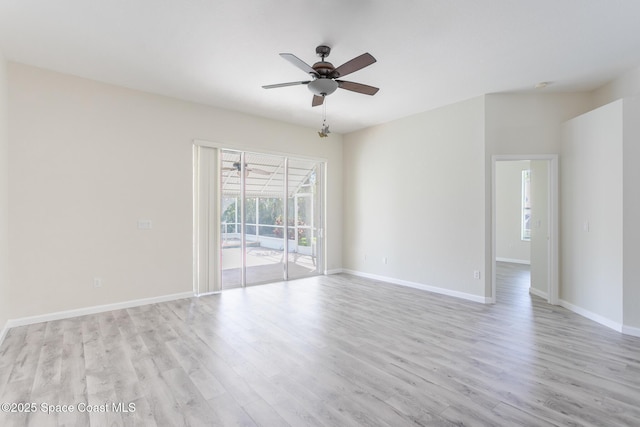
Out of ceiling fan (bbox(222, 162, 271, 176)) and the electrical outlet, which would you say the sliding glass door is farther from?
the electrical outlet

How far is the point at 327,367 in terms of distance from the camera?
106 inches

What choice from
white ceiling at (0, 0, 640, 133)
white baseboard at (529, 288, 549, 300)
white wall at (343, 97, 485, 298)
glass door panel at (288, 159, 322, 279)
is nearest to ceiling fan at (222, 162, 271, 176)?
glass door panel at (288, 159, 322, 279)

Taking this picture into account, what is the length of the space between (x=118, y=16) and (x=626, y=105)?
5.37m

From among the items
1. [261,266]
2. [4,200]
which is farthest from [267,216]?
[4,200]

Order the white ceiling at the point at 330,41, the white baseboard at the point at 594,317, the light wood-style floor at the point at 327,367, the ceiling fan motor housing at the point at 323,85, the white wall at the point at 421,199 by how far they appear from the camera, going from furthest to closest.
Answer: the white wall at the point at 421,199, the white baseboard at the point at 594,317, the ceiling fan motor housing at the point at 323,85, the white ceiling at the point at 330,41, the light wood-style floor at the point at 327,367

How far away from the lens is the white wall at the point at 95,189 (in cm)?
368

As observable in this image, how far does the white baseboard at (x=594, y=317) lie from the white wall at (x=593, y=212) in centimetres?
3

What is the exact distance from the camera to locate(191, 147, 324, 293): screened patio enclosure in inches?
204

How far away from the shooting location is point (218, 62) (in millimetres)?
3564

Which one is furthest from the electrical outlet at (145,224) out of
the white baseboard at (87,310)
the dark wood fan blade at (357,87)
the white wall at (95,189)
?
the dark wood fan blade at (357,87)

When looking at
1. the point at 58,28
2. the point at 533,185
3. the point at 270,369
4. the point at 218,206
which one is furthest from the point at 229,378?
the point at 533,185

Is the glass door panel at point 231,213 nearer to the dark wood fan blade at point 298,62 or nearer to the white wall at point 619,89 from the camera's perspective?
the dark wood fan blade at point 298,62

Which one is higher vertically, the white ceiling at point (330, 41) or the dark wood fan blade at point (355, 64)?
the white ceiling at point (330, 41)

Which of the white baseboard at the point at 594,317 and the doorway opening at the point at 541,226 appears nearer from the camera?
the white baseboard at the point at 594,317
